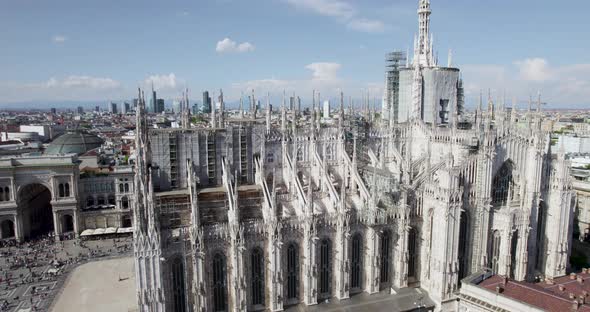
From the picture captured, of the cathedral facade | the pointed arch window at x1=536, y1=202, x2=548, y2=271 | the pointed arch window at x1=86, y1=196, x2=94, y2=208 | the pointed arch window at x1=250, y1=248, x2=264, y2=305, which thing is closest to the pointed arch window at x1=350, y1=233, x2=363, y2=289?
the cathedral facade

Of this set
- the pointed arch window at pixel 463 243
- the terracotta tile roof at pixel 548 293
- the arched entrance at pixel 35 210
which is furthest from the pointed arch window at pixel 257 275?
the arched entrance at pixel 35 210

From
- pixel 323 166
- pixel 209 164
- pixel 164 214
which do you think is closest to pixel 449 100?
pixel 323 166

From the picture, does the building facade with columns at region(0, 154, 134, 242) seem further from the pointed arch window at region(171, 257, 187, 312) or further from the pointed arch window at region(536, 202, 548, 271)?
the pointed arch window at region(536, 202, 548, 271)

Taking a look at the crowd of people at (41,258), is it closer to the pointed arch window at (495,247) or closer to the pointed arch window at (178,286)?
the pointed arch window at (178,286)

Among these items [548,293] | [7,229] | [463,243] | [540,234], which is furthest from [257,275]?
[7,229]

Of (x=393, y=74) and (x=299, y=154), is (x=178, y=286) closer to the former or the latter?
(x=299, y=154)
